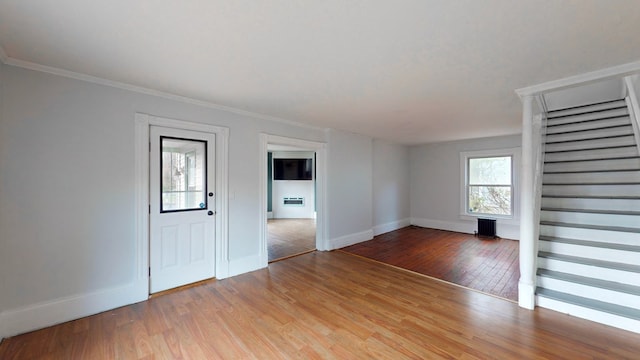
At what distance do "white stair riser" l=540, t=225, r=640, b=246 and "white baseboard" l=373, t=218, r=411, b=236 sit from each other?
328cm

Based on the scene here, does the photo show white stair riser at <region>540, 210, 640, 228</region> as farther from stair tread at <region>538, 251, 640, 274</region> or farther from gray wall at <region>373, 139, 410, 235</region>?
gray wall at <region>373, 139, 410, 235</region>

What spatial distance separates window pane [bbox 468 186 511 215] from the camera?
588cm

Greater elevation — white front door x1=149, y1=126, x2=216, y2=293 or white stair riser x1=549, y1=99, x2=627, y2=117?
white stair riser x1=549, y1=99, x2=627, y2=117

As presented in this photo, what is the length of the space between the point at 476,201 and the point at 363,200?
3.11m

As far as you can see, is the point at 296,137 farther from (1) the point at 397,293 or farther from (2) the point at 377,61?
(1) the point at 397,293

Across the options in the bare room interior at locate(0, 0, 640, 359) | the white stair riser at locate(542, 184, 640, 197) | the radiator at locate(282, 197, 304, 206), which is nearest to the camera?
the bare room interior at locate(0, 0, 640, 359)

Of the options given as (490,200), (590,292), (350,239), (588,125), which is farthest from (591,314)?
(490,200)

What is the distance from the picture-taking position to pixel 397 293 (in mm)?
3020

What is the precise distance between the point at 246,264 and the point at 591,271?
415cm

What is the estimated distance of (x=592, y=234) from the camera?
293 centimetres

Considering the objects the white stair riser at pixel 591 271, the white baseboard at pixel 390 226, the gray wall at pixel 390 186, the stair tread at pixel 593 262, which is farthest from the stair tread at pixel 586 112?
the white baseboard at pixel 390 226

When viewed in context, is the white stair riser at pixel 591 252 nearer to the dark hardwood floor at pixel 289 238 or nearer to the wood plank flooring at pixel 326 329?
the wood plank flooring at pixel 326 329

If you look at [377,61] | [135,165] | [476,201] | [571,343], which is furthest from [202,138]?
[476,201]

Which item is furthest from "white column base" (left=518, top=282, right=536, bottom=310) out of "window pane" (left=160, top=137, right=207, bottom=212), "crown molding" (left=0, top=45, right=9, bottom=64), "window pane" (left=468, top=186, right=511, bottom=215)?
"crown molding" (left=0, top=45, right=9, bottom=64)
